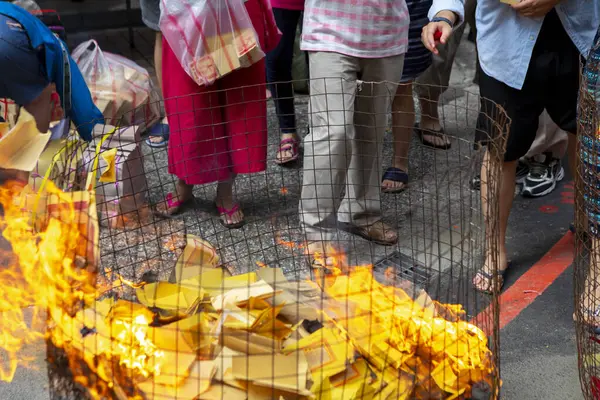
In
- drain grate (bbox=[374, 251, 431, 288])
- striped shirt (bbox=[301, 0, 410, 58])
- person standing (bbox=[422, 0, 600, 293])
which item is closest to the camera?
person standing (bbox=[422, 0, 600, 293])

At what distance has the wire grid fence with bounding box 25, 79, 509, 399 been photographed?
226cm

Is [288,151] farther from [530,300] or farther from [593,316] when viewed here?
[593,316]

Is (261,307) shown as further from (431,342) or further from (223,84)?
(223,84)

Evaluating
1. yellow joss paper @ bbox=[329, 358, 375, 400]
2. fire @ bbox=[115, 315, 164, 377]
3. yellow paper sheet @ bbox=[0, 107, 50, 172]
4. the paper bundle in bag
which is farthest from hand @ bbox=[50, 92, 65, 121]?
yellow joss paper @ bbox=[329, 358, 375, 400]

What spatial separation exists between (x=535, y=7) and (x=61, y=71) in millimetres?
2121

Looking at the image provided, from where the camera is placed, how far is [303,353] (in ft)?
7.75

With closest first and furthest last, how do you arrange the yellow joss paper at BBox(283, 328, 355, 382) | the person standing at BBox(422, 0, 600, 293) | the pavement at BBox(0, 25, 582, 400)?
the yellow joss paper at BBox(283, 328, 355, 382) → the pavement at BBox(0, 25, 582, 400) → the person standing at BBox(422, 0, 600, 293)

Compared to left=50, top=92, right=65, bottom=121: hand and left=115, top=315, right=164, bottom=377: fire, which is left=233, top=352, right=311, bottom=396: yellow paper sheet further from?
left=50, top=92, right=65, bottom=121: hand

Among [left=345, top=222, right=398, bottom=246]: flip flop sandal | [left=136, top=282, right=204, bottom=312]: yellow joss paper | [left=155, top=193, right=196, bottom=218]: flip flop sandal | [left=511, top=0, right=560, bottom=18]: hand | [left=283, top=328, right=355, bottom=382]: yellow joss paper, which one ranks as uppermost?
[left=511, top=0, right=560, bottom=18]: hand

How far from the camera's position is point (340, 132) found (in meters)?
3.18

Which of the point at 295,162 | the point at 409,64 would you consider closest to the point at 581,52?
the point at 409,64

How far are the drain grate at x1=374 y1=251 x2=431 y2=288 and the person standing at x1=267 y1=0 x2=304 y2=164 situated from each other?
3.31ft

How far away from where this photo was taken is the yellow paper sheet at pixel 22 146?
8.25ft

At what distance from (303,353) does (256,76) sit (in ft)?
5.26
